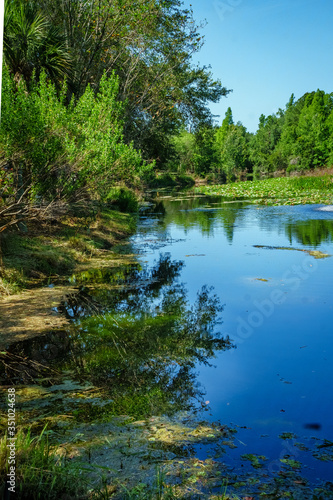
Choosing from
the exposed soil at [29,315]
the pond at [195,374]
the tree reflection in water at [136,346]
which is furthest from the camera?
the exposed soil at [29,315]

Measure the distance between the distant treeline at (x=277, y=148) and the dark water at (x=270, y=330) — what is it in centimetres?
3534

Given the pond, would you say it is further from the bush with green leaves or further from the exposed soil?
the bush with green leaves

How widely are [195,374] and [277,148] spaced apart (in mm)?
90953

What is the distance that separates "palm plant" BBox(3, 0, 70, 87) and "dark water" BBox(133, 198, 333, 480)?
696cm

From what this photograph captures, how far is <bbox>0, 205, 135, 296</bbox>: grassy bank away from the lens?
10626 millimetres

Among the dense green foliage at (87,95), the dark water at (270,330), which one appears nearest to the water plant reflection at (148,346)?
the dark water at (270,330)

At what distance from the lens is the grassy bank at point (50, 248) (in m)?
10.6

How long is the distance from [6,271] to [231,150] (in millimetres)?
85919

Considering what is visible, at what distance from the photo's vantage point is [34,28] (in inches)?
515

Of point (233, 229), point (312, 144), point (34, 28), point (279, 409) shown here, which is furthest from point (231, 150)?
point (279, 409)

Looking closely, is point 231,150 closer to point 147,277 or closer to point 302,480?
point 147,277

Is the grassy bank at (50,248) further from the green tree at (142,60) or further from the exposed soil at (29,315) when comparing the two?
the green tree at (142,60)

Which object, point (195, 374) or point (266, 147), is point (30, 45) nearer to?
point (195, 374)

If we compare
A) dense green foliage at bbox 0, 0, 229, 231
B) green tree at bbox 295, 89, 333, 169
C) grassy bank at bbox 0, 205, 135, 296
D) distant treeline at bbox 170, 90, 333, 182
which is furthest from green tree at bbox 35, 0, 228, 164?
green tree at bbox 295, 89, 333, 169
